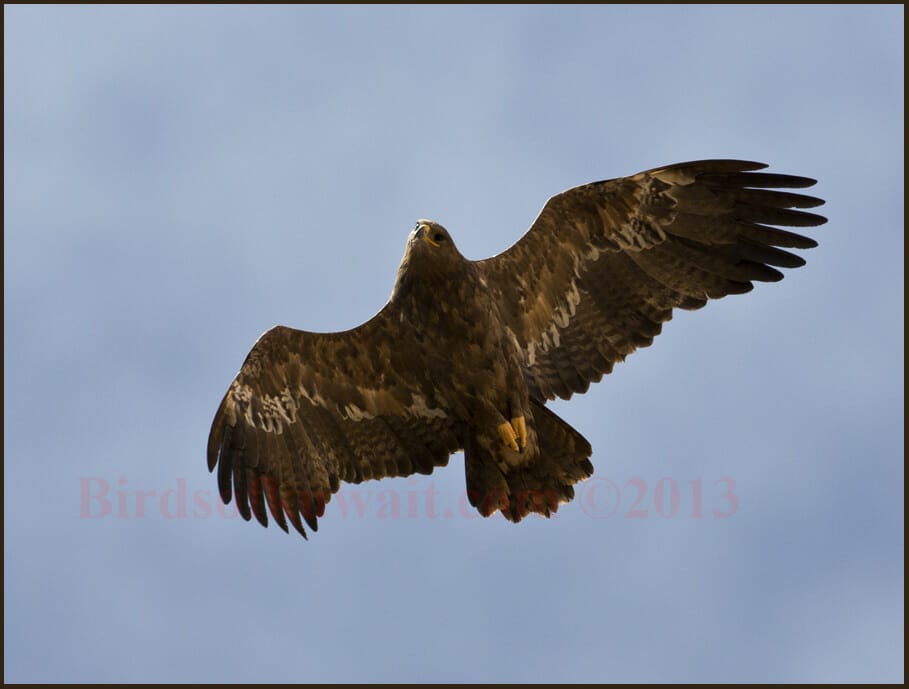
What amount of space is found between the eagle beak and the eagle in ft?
2.49

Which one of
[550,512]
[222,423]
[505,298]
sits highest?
[505,298]

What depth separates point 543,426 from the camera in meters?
14.4

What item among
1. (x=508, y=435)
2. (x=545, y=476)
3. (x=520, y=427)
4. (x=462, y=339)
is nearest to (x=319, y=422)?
(x=462, y=339)

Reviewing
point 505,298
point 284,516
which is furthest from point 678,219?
point 284,516

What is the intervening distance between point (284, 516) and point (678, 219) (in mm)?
5134

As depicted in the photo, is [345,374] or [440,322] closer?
[440,322]

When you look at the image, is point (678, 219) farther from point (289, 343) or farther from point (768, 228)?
point (289, 343)

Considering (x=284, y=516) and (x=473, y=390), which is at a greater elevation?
(x=473, y=390)

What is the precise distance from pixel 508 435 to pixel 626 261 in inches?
93.2

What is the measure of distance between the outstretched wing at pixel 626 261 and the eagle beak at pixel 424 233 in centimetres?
105

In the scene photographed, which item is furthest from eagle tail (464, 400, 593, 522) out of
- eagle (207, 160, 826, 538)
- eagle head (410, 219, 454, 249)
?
eagle head (410, 219, 454, 249)

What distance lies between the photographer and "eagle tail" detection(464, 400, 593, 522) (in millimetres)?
14352

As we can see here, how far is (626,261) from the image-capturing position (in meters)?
15.1

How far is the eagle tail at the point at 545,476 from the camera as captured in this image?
14352mm
